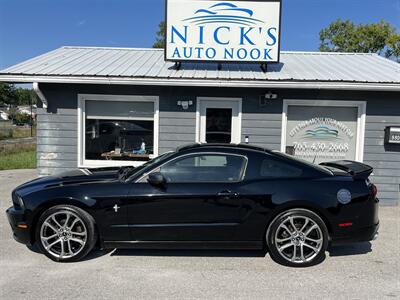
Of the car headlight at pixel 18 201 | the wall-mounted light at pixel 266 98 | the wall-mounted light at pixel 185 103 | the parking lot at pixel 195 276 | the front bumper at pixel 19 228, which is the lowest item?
the parking lot at pixel 195 276

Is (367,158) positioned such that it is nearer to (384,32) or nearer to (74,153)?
(74,153)

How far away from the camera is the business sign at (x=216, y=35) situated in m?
8.14

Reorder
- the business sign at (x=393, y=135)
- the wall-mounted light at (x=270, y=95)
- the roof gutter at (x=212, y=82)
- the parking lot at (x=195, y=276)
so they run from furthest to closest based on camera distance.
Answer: the wall-mounted light at (x=270, y=95), the business sign at (x=393, y=135), the roof gutter at (x=212, y=82), the parking lot at (x=195, y=276)

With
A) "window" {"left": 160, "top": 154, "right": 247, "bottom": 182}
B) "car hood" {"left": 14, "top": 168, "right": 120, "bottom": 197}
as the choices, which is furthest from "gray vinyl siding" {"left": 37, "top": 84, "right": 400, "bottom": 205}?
"window" {"left": 160, "top": 154, "right": 247, "bottom": 182}

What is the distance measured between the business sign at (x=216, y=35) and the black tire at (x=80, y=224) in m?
4.87

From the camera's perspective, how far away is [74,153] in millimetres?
7988

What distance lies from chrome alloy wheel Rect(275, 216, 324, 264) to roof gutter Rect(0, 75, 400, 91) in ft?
12.0

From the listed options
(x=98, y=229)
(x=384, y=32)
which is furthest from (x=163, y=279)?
(x=384, y=32)

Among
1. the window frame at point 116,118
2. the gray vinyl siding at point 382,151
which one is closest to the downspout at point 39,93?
the window frame at point 116,118

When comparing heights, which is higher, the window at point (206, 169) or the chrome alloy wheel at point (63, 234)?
the window at point (206, 169)

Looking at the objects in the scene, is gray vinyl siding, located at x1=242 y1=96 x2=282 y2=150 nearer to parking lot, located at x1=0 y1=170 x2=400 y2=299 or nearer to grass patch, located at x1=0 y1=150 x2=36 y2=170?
parking lot, located at x1=0 y1=170 x2=400 y2=299

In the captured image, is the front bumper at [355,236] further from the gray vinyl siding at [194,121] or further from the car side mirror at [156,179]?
the gray vinyl siding at [194,121]

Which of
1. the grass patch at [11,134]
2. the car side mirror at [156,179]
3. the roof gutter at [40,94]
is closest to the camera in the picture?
the car side mirror at [156,179]

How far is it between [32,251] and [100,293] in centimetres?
168
